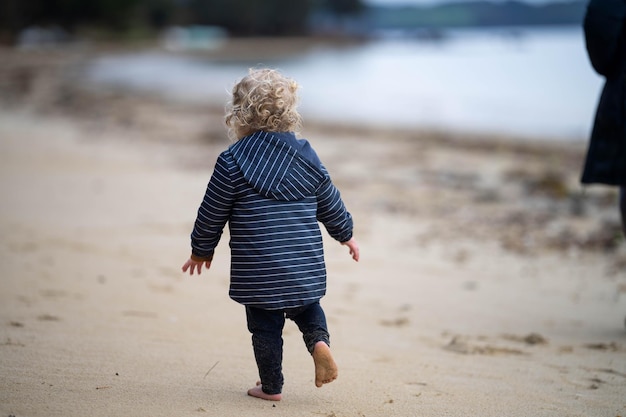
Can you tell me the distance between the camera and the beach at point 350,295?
288 centimetres

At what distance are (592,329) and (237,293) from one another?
252 centimetres

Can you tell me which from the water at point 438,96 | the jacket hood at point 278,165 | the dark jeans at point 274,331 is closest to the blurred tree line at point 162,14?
the water at point 438,96

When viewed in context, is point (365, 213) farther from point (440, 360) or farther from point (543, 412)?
point (543, 412)

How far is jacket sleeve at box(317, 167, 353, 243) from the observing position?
2783 millimetres

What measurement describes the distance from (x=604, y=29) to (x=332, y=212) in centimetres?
210

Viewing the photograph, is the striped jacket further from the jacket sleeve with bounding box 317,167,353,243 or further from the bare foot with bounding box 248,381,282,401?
the bare foot with bounding box 248,381,282,401

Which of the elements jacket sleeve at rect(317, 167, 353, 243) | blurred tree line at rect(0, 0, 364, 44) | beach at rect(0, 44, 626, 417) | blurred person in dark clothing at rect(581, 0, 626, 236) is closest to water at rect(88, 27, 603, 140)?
beach at rect(0, 44, 626, 417)

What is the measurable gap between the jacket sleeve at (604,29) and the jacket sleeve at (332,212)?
1.99 meters

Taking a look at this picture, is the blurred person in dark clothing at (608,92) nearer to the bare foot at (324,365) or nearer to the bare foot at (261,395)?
the bare foot at (324,365)

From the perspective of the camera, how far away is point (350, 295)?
486 cm

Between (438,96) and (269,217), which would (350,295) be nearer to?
(269,217)

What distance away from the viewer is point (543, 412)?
111 inches

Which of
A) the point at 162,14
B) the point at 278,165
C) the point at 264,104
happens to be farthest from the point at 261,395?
the point at 162,14

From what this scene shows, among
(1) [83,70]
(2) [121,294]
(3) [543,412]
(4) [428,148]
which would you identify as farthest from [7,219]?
(1) [83,70]
